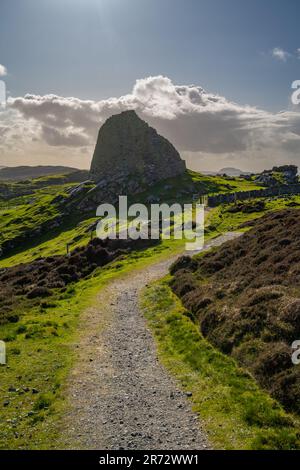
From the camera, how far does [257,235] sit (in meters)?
43.4

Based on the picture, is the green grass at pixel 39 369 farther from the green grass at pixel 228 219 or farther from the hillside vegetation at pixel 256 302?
the green grass at pixel 228 219

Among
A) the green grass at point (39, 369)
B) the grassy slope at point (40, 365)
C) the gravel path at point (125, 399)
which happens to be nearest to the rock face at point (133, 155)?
the grassy slope at point (40, 365)

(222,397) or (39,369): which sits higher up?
(222,397)

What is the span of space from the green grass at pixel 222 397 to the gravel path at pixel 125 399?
0.59 m

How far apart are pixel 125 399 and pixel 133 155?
17440 centimetres

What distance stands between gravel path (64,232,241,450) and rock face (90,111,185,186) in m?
138

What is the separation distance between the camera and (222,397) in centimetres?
1603

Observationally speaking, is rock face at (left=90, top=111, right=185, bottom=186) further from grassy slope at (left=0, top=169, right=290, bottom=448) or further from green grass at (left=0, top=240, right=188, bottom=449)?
green grass at (left=0, top=240, right=188, bottom=449)

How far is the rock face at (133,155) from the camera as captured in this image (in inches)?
6742

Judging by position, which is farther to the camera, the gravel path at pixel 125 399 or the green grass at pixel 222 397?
the gravel path at pixel 125 399

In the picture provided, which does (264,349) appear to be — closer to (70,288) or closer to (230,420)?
(230,420)

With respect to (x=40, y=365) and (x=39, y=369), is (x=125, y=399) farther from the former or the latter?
(x=40, y=365)

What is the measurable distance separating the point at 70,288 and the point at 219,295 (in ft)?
61.2

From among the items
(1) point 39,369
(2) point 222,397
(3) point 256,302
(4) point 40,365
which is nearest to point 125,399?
(2) point 222,397
